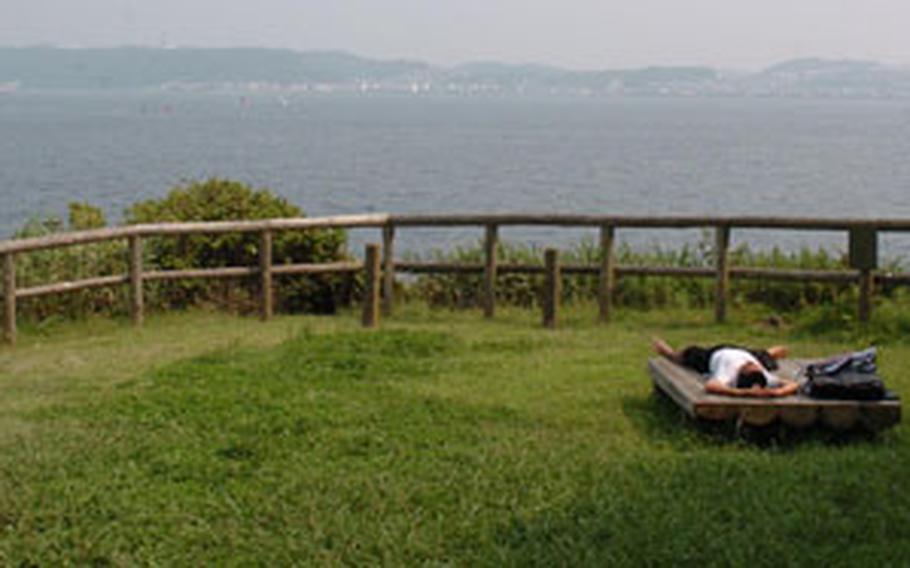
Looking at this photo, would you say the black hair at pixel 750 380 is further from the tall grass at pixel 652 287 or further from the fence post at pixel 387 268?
the fence post at pixel 387 268

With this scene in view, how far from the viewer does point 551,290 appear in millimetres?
12914

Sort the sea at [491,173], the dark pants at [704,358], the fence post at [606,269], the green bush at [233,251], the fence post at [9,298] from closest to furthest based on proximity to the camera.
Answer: the dark pants at [704,358] → the fence post at [9,298] → the fence post at [606,269] → the green bush at [233,251] → the sea at [491,173]

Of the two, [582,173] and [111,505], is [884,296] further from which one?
[582,173]

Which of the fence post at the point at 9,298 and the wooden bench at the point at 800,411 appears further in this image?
the fence post at the point at 9,298

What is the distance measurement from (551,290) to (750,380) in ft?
15.8

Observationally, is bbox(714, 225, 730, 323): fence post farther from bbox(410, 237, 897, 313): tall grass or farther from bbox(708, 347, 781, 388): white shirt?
bbox(708, 347, 781, 388): white shirt

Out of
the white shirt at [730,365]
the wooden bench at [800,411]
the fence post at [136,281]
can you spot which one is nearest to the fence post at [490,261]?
the fence post at [136,281]

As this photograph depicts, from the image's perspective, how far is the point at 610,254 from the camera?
1312 cm

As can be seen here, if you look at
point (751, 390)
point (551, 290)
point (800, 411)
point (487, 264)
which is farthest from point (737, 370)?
point (487, 264)

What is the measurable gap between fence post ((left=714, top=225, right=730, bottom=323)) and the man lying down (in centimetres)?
391

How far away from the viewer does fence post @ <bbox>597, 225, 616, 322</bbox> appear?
13109 mm

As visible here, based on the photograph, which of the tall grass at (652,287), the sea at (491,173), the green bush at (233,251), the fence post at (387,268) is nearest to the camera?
the fence post at (387,268)

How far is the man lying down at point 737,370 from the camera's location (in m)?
8.02

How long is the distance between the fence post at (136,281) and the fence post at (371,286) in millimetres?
2125
